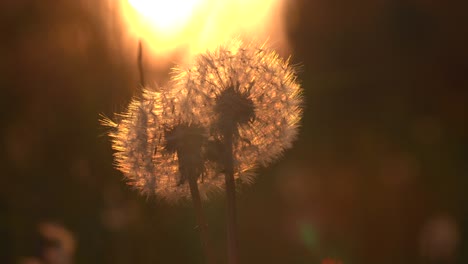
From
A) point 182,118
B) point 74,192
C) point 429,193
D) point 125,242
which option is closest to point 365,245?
point 429,193

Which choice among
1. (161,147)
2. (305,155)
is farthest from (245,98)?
(305,155)

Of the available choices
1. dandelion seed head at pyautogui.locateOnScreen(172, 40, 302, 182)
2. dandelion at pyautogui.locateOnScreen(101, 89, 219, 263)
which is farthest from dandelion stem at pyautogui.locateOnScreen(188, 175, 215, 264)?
dandelion seed head at pyautogui.locateOnScreen(172, 40, 302, 182)

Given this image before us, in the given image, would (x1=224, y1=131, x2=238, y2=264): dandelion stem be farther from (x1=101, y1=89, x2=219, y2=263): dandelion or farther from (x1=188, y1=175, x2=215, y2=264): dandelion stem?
(x1=101, y1=89, x2=219, y2=263): dandelion

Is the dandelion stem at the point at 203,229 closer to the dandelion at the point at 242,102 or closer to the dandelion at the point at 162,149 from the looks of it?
the dandelion at the point at 162,149

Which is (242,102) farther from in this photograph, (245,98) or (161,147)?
(161,147)

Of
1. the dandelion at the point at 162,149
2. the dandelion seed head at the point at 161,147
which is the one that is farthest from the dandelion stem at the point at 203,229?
the dandelion seed head at the point at 161,147

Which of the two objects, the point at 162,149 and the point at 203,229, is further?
the point at 162,149
